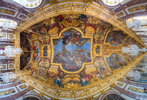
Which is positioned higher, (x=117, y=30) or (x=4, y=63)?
(x=117, y=30)

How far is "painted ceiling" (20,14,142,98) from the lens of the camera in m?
10.2

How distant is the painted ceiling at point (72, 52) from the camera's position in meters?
10.2

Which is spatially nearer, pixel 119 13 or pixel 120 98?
pixel 119 13

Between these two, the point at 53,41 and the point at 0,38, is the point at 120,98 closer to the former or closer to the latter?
the point at 53,41

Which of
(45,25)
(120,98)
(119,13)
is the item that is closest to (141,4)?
(119,13)

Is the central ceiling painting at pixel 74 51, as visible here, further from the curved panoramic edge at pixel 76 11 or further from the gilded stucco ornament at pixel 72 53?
the curved panoramic edge at pixel 76 11

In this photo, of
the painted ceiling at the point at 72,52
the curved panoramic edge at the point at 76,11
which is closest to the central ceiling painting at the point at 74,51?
the painted ceiling at the point at 72,52

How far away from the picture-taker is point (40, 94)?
10.0m

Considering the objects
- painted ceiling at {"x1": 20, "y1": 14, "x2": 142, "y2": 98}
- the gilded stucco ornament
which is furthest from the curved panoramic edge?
painted ceiling at {"x1": 20, "y1": 14, "x2": 142, "y2": 98}

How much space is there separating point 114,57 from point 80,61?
12.5 feet

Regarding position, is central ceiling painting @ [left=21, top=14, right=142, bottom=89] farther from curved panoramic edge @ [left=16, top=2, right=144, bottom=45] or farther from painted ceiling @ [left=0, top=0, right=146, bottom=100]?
curved panoramic edge @ [left=16, top=2, right=144, bottom=45]

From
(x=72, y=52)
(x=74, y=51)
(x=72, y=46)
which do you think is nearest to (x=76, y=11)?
(x=72, y=46)

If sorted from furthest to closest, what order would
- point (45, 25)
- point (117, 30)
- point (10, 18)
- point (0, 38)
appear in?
point (45, 25)
point (117, 30)
point (0, 38)
point (10, 18)

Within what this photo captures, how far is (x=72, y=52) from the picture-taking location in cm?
1210
